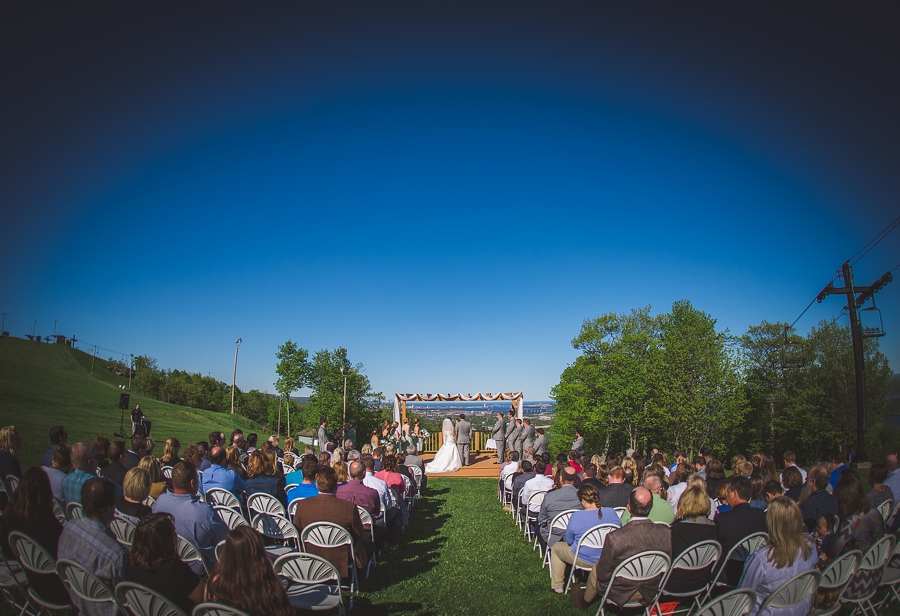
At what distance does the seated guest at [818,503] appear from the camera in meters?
5.73

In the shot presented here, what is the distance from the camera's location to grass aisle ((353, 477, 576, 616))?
16.2 feet

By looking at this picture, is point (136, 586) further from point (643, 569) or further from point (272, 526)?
point (643, 569)

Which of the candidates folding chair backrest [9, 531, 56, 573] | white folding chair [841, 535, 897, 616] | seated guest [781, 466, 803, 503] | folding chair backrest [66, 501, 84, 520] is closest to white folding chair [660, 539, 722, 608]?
white folding chair [841, 535, 897, 616]

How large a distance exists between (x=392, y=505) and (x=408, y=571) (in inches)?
48.4

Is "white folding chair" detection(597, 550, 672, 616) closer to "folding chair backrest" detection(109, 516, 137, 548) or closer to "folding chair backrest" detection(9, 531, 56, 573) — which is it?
"folding chair backrest" detection(109, 516, 137, 548)

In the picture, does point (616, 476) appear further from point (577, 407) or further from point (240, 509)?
point (577, 407)

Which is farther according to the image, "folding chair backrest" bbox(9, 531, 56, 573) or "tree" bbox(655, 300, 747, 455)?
"tree" bbox(655, 300, 747, 455)

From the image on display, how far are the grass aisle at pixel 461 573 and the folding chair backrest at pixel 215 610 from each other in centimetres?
277

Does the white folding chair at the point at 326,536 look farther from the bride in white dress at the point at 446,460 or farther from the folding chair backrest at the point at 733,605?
the bride in white dress at the point at 446,460

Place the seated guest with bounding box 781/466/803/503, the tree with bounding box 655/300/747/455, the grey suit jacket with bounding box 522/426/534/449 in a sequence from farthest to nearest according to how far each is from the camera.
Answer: the tree with bounding box 655/300/747/455 → the grey suit jacket with bounding box 522/426/534/449 → the seated guest with bounding box 781/466/803/503

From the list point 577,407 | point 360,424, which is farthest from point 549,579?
point 577,407

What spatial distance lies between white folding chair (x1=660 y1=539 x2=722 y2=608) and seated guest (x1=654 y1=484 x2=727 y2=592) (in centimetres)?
2

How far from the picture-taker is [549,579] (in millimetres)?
5770

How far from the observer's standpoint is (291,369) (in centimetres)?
2977
